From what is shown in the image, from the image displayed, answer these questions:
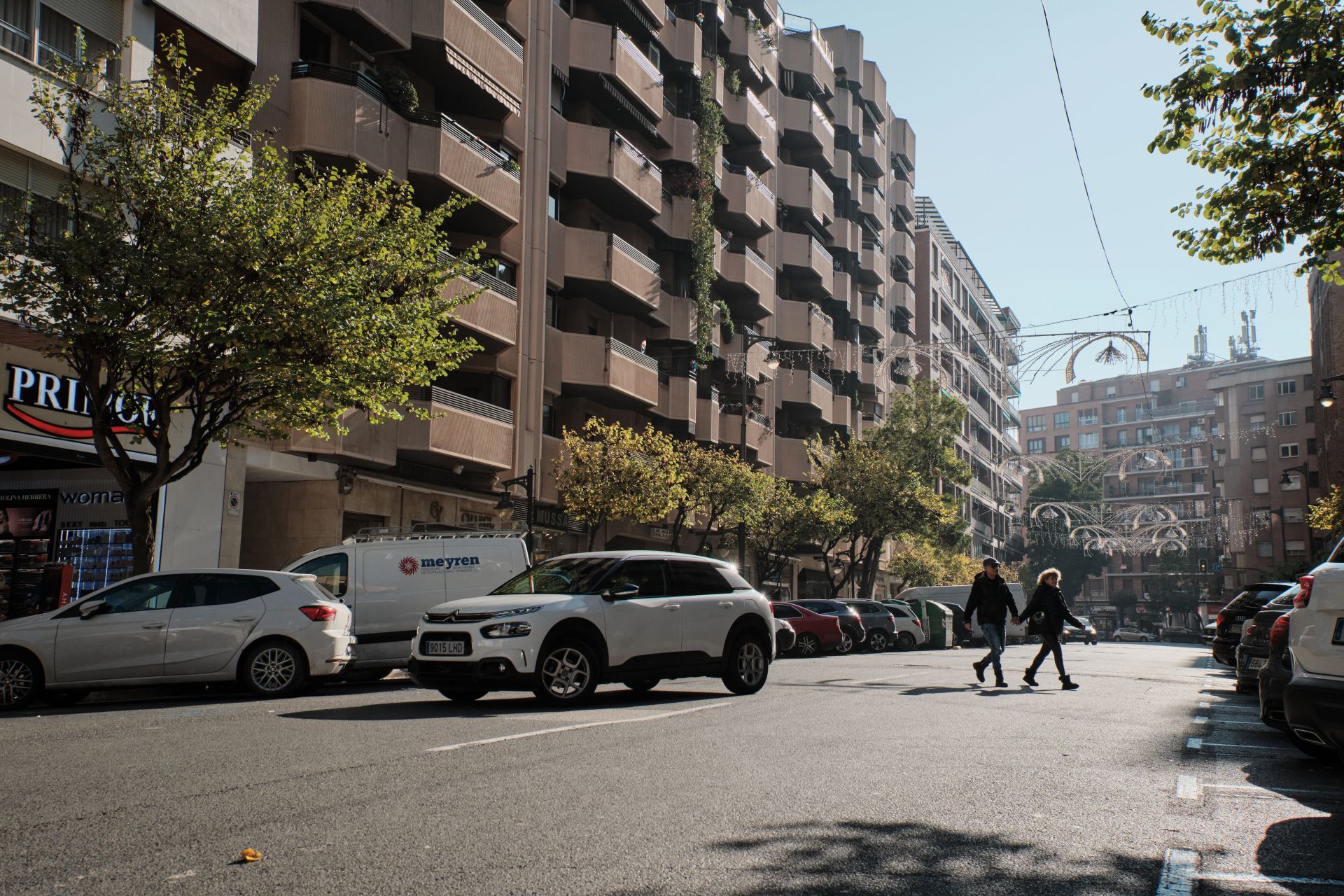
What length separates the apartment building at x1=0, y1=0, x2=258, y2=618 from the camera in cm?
1769

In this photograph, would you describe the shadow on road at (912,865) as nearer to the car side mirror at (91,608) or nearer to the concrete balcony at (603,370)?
the car side mirror at (91,608)

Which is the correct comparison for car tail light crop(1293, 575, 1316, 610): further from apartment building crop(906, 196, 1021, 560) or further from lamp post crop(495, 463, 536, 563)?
apartment building crop(906, 196, 1021, 560)

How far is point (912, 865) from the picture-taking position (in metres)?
5.14

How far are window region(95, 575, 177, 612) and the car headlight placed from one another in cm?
399

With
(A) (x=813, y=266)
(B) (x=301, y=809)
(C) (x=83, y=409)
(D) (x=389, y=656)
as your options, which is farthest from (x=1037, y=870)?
(A) (x=813, y=266)

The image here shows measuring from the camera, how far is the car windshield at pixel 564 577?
41.7 ft

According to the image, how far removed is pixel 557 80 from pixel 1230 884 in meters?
33.6

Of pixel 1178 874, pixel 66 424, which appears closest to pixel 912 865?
pixel 1178 874

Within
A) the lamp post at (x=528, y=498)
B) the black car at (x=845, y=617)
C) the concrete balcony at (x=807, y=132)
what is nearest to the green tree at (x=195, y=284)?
the lamp post at (x=528, y=498)

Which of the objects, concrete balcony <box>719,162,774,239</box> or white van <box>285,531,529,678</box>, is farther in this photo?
concrete balcony <box>719,162,774,239</box>

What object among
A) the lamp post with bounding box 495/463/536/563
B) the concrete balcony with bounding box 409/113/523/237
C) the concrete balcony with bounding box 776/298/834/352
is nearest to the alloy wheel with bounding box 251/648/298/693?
the lamp post with bounding box 495/463/536/563

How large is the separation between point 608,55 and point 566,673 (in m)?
27.3

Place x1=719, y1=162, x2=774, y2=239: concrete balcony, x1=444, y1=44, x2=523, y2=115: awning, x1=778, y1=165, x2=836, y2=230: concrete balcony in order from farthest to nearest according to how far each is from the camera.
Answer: x1=778, y1=165, x2=836, y2=230: concrete balcony < x1=719, y1=162, x2=774, y2=239: concrete balcony < x1=444, y1=44, x2=523, y2=115: awning

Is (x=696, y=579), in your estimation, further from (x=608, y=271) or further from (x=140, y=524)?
(x=608, y=271)
